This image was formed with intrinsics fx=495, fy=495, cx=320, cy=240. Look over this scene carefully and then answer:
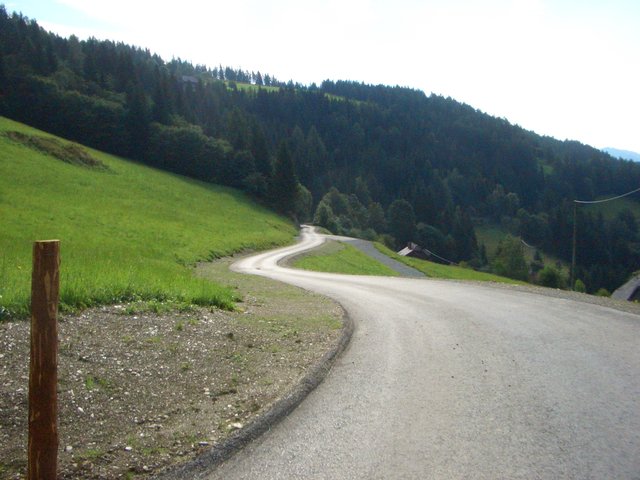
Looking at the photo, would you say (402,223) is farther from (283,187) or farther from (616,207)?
(616,207)

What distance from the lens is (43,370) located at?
4168mm

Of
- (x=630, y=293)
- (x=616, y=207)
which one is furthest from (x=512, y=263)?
(x=616, y=207)

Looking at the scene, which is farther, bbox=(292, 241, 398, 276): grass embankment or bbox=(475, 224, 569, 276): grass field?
bbox=(475, 224, 569, 276): grass field

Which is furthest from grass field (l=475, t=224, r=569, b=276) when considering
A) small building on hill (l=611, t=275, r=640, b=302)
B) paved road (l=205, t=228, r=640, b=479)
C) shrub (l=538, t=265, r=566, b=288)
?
paved road (l=205, t=228, r=640, b=479)

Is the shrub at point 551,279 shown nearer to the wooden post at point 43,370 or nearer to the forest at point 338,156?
the forest at point 338,156

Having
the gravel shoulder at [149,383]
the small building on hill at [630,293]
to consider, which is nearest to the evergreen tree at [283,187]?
the small building on hill at [630,293]

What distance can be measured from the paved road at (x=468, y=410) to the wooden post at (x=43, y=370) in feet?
4.85

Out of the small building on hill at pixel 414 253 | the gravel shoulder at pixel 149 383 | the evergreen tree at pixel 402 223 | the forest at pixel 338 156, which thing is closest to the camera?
the gravel shoulder at pixel 149 383

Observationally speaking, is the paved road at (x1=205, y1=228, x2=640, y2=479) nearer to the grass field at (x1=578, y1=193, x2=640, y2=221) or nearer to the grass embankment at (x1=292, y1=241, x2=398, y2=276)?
the grass embankment at (x1=292, y1=241, x2=398, y2=276)

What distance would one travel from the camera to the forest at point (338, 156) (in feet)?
254

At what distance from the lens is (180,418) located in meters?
5.75

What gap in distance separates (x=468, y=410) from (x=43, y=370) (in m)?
4.85

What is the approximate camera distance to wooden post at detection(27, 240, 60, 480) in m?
4.11

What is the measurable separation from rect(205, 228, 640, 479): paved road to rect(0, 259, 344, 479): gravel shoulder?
2.12 ft
